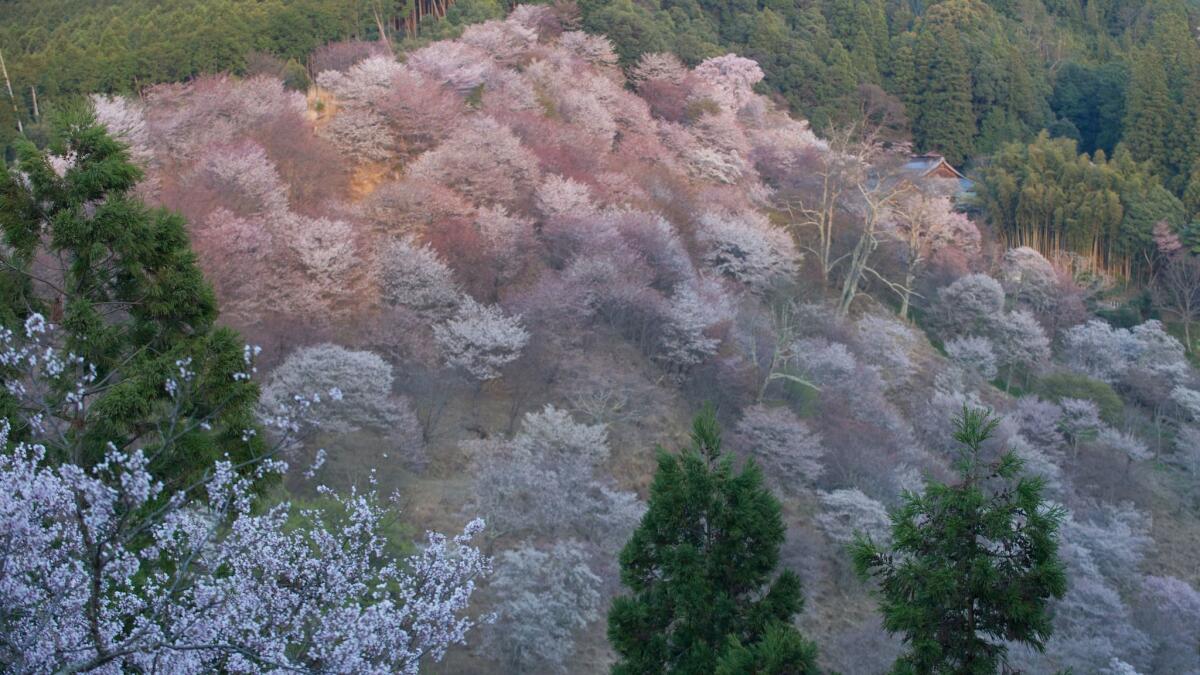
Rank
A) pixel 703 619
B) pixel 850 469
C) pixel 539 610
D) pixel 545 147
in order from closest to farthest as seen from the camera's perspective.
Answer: pixel 703 619, pixel 539 610, pixel 850 469, pixel 545 147

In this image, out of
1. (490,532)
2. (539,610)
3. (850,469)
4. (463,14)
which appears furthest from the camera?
(463,14)

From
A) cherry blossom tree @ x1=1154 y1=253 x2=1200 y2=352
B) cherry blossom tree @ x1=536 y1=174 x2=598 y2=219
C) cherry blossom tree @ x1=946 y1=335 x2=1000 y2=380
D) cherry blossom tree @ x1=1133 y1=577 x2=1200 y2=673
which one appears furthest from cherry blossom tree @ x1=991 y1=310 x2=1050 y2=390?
cherry blossom tree @ x1=536 y1=174 x2=598 y2=219

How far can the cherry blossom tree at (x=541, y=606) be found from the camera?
1377 centimetres

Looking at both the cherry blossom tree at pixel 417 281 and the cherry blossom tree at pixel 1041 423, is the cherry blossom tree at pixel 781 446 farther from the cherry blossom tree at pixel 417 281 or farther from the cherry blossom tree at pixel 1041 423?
the cherry blossom tree at pixel 1041 423

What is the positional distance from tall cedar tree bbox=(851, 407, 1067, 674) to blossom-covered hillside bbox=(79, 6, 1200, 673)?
8.02 meters

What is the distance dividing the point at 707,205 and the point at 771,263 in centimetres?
241

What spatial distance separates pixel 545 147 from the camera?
1017 inches

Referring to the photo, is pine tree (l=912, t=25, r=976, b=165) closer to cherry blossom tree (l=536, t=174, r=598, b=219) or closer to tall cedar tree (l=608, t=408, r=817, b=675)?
cherry blossom tree (l=536, t=174, r=598, b=219)

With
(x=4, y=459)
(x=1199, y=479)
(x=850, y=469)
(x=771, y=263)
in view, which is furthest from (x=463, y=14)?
(x=4, y=459)

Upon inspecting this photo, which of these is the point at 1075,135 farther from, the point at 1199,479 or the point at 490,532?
the point at 490,532

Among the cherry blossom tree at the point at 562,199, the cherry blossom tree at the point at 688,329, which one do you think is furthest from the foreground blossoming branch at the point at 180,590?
the cherry blossom tree at the point at 562,199

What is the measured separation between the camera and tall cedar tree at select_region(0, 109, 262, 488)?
8477 millimetres

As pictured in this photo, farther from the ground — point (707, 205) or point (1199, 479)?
point (707, 205)

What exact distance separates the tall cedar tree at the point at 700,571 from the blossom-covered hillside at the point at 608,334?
5.56 m
